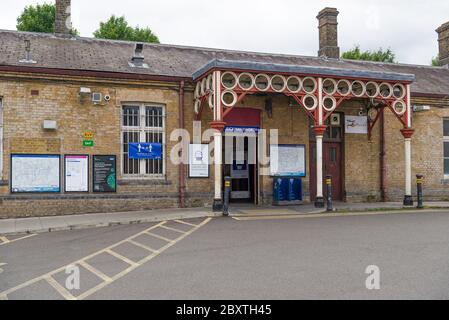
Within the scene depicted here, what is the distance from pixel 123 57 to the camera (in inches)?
638

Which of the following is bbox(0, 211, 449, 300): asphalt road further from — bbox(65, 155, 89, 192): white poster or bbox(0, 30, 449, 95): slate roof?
bbox(0, 30, 449, 95): slate roof

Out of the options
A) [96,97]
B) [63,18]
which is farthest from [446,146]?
[63,18]

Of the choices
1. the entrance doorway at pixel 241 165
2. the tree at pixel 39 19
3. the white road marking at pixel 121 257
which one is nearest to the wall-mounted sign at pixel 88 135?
the entrance doorway at pixel 241 165

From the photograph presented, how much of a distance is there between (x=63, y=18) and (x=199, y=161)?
760 cm

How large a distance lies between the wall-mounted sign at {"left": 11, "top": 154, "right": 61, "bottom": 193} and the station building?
3 cm

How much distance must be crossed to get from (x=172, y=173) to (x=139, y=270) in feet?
27.9

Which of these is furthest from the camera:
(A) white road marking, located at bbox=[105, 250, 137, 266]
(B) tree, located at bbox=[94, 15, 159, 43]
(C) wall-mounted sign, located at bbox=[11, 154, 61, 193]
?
(B) tree, located at bbox=[94, 15, 159, 43]

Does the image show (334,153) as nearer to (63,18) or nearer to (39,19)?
(63,18)

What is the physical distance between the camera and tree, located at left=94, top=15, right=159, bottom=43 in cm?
3753

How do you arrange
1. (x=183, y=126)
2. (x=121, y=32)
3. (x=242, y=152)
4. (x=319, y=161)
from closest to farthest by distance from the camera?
(x=319, y=161), (x=183, y=126), (x=242, y=152), (x=121, y=32)

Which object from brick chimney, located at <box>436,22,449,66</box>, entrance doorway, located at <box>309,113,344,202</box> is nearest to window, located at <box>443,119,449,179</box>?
entrance doorway, located at <box>309,113,344,202</box>

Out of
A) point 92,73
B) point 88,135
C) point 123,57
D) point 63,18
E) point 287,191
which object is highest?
point 63,18

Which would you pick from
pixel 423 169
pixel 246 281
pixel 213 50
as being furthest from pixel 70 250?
pixel 423 169

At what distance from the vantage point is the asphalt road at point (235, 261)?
5648mm
